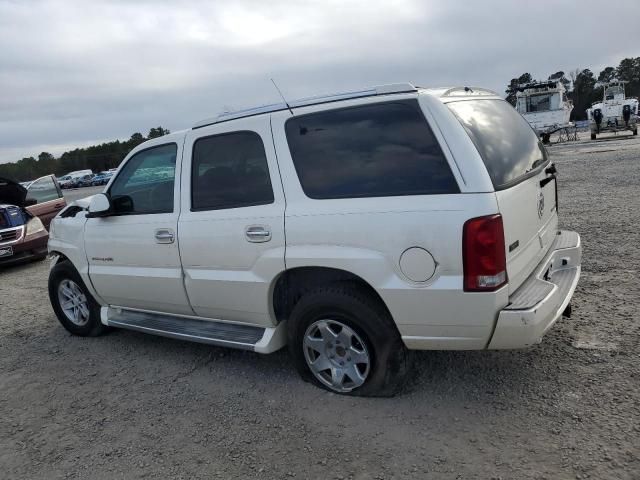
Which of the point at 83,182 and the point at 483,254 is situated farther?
the point at 83,182

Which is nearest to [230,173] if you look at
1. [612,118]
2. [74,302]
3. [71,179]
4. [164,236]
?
[164,236]

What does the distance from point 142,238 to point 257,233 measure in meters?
1.28

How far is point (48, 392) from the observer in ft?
13.8

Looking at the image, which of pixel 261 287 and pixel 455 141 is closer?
pixel 455 141

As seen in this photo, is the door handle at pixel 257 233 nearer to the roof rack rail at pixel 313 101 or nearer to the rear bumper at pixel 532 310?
the roof rack rail at pixel 313 101

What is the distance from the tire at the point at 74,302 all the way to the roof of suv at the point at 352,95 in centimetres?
221

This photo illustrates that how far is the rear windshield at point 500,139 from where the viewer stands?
3062mm

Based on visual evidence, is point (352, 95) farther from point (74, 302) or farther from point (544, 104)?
point (544, 104)

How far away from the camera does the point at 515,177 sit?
3.22 m

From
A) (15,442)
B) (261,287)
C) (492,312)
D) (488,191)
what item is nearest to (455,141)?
(488,191)

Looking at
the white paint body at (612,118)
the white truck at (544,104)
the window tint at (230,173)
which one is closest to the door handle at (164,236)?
the window tint at (230,173)

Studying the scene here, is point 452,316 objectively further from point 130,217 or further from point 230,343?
point 130,217

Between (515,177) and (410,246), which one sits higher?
(515,177)

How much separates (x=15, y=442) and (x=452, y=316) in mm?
2998
